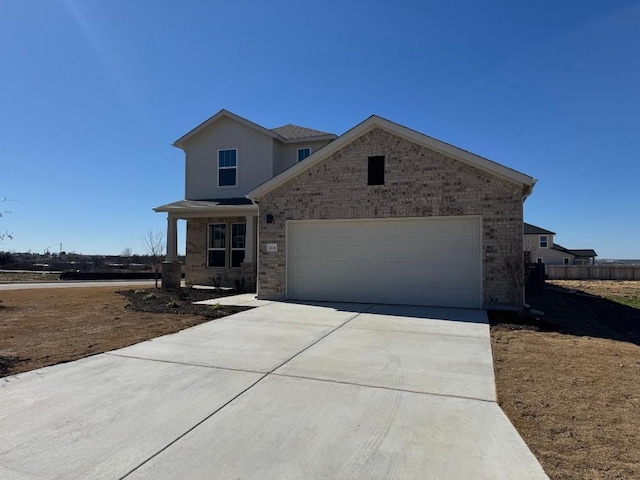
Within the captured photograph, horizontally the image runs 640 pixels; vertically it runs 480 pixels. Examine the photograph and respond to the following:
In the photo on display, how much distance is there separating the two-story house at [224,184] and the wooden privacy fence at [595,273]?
2834cm

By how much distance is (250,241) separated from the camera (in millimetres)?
15766

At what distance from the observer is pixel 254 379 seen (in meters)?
5.28

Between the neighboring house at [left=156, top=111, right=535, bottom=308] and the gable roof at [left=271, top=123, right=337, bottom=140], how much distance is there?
527 centimetres

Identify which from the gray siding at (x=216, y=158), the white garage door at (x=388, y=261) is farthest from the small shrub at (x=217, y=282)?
the white garage door at (x=388, y=261)

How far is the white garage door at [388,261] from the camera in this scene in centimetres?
1118

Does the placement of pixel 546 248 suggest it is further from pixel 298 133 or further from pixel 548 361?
pixel 548 361

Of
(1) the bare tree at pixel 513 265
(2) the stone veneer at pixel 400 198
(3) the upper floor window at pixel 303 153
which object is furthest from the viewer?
(3) the upper floor window at pixel 303 153

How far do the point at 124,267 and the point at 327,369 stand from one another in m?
36.2

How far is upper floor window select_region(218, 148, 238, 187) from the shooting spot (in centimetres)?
1781

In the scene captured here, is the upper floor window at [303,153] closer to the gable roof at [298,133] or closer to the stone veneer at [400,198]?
the gable roof at [298,133]

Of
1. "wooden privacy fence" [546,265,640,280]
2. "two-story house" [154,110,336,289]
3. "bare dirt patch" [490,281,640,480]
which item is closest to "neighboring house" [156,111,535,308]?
"bare dirt patch" [490,281,640,480]

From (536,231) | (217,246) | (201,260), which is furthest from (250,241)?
(536,231)

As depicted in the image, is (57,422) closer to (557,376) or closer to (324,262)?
(557,376)

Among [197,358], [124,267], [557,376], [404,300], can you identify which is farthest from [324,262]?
[124,267]
